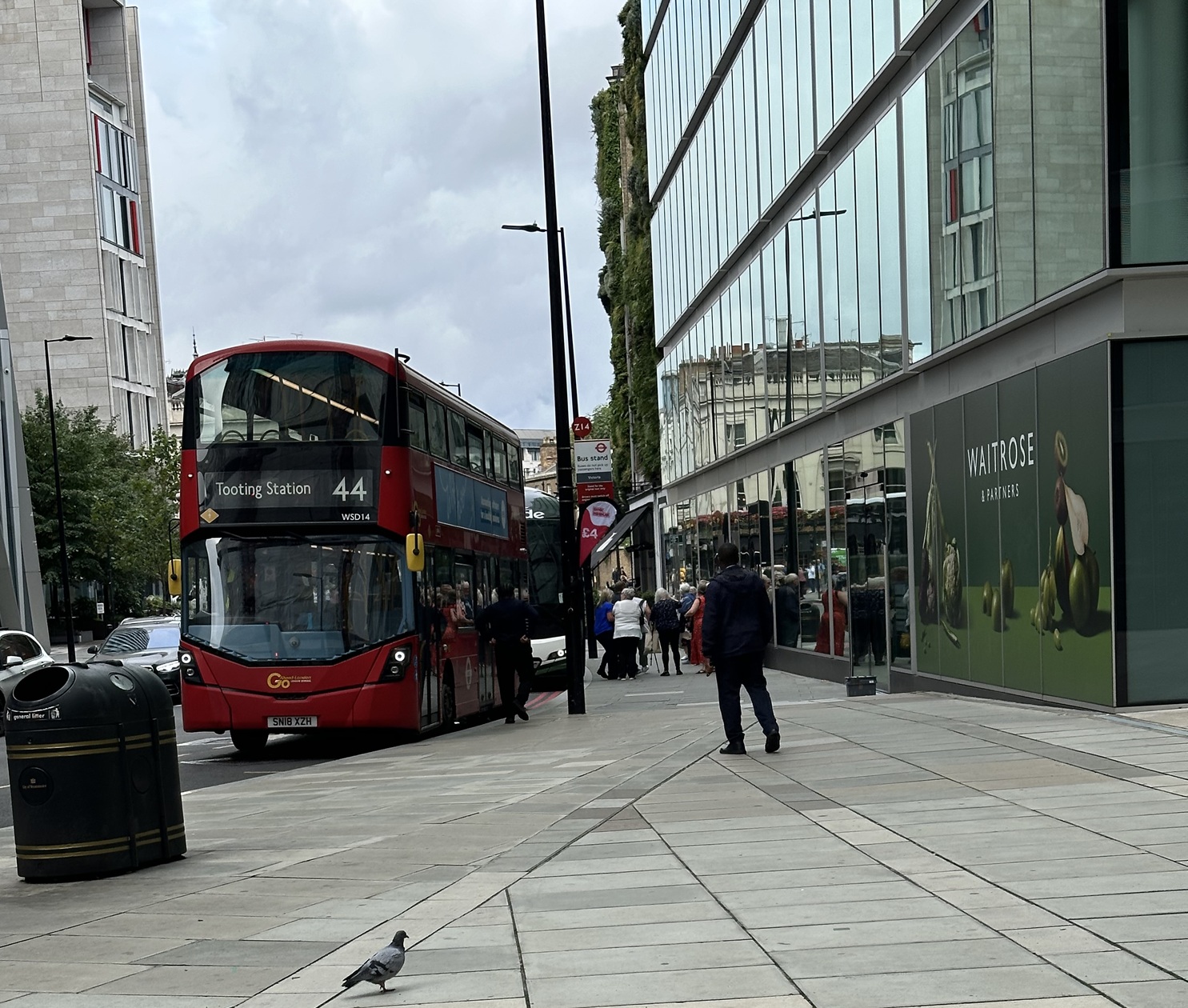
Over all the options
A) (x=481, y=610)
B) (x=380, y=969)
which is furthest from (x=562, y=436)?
(x=380, y=969)

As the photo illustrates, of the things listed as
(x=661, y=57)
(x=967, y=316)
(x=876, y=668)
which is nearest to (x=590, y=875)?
(x=967, y=316)

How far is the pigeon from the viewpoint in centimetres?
520

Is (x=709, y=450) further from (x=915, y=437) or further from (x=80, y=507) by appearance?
(x=80, y=507)

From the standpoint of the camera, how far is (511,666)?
20.5 metres

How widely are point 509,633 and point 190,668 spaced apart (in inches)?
167

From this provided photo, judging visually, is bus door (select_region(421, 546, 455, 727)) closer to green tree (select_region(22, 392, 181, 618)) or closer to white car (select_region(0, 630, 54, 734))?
white car (select_region(0, 630, 54, 734))

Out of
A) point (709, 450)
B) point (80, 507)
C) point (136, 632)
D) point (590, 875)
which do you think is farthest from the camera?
point (80, 507)

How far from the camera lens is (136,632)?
3222 centimetres

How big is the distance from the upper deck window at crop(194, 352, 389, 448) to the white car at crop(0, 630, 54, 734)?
803cm

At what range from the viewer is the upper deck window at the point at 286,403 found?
1759 cm

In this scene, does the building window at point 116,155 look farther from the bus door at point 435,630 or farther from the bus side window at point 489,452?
the bus door at point 435,630

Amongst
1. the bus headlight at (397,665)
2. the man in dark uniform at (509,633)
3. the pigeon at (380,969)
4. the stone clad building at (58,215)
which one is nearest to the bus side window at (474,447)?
the man in dark uniform at (509,633)

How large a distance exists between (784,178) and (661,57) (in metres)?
19.6

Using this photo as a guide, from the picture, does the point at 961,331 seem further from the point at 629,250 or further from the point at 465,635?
the point at 629,250
